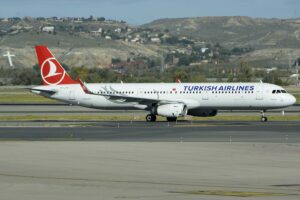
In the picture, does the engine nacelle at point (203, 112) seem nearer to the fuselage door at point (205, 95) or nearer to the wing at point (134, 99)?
the fuselage door at point (205, 95)

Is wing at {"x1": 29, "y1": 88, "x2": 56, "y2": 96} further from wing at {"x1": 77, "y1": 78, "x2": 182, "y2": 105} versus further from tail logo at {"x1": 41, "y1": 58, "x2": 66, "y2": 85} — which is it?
wing at {"x1": 77, "y1": 78, "x2": 182, "y2": 105}

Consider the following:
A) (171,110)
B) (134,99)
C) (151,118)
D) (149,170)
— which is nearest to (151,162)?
(149,170)

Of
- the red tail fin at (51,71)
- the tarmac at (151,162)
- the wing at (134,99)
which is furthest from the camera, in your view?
the red tail fin at (51,71)

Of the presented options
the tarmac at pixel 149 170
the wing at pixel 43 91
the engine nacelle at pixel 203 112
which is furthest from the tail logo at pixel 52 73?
the tarmac at pixel 149 170

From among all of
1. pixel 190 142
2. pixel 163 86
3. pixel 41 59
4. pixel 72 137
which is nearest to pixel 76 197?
pixel 190 142

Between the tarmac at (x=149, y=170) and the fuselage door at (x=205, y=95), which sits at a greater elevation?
the fuselage door at (x=205, y=95)

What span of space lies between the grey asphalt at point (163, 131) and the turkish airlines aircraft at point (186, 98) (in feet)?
9.31

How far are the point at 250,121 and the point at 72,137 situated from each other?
792 inches

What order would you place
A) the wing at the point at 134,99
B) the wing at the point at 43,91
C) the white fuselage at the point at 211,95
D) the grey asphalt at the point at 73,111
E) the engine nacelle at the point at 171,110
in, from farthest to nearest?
the grey asphalt at the point at 73,111, the wing at the point at 43,91, the wing at the point at 134,99, the white fuselage at the point at 211,95, the engine nacelle at the point at 171,110

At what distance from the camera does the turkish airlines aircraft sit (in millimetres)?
69500

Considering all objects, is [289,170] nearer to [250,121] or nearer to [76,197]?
[76,197]

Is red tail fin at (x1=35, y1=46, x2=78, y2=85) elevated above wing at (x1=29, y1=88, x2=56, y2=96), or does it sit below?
above

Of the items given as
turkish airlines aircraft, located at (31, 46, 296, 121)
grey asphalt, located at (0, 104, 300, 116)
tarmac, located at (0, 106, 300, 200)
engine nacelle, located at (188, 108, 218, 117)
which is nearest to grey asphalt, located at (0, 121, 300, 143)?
tarmac, located at (0, 106, 300, 200)

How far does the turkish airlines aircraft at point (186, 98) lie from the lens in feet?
228
